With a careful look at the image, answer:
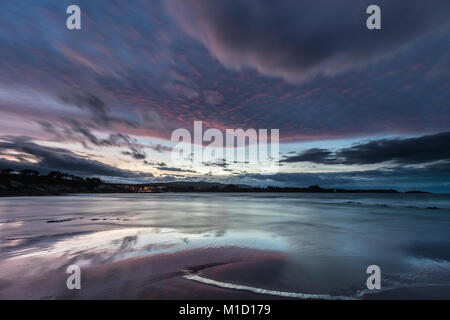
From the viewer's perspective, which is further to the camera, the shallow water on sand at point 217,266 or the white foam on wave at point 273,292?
the shallow water on sand at point 217,266

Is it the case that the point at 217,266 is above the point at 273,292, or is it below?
below

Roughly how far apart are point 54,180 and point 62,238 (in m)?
105

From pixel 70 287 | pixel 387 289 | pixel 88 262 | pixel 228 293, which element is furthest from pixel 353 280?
pixel 88 262

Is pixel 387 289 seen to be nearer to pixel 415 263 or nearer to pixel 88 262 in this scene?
pixel 415 263

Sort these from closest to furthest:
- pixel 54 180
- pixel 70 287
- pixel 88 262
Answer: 1. pixel 70 287
2. pixel 88 262
3. pixel 54 180

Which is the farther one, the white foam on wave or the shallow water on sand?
the shallow water on sand

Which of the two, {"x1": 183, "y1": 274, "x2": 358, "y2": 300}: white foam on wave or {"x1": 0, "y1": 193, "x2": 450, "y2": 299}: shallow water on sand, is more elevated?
{"x1": 183, "y1": 274, "x2": 358, "y2": 300}: white foam on wave

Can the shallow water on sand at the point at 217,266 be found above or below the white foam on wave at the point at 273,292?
below

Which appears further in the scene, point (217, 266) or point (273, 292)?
point (217, 266)
